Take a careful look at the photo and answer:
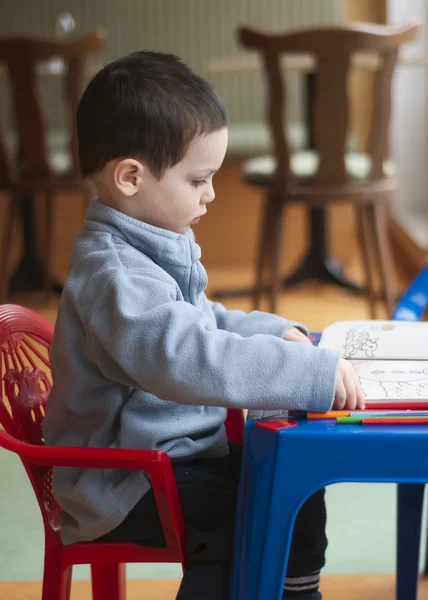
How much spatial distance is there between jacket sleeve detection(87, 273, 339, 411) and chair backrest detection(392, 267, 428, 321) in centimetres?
42

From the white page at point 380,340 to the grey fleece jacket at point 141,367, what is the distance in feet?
0.48

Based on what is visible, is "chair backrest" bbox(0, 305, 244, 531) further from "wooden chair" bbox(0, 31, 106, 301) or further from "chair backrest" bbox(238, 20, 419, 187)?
"wooden chair" bbox(0, 31, 106, 301)

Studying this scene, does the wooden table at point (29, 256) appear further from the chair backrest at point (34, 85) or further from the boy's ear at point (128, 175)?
the boy's ear at point (128, 175)

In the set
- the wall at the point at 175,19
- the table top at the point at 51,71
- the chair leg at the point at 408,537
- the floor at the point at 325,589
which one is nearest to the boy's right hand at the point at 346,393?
the chair leg at the point at 408,537

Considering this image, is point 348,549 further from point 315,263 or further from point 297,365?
point 315,263

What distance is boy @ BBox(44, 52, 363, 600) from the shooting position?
88 centimetres

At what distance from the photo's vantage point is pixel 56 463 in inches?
35.0

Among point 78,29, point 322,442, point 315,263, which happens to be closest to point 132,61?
point 322,442

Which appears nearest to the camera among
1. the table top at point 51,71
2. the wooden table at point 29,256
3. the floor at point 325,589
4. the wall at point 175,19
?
the floor at point 325,589

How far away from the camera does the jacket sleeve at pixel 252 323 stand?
1.10 m

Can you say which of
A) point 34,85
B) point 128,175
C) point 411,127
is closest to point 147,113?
point 128,175

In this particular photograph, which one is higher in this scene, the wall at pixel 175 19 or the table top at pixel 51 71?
the wall at pixel 175 19

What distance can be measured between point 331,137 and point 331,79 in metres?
0.17

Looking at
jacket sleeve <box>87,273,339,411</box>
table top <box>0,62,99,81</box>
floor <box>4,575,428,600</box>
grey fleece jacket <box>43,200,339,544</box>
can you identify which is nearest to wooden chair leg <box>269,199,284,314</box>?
table top <box>0,62,99,81</box>
